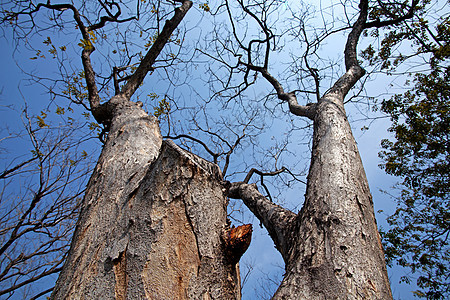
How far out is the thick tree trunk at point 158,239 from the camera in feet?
3.00

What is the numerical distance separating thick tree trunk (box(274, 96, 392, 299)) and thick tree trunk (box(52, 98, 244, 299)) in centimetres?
29

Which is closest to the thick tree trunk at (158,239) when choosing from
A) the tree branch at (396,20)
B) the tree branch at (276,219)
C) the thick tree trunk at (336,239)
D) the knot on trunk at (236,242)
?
the knot on trunk at (236,242)

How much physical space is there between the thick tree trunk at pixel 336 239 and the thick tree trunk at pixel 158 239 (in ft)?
0.96

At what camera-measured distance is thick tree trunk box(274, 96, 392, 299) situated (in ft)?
2.91

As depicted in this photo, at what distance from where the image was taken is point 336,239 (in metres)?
1.03

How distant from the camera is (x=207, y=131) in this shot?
5.20m

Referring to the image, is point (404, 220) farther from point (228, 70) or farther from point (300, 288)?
point (300, 288)

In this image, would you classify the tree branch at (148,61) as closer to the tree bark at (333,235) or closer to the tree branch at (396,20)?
the tree bark at (333,235)

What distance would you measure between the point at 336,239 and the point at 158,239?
27.5 inches

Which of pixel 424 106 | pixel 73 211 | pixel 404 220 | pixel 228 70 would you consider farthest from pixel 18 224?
pixel 404 220

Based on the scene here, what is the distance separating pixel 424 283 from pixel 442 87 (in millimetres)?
3889

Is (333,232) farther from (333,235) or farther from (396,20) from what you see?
(396,20)

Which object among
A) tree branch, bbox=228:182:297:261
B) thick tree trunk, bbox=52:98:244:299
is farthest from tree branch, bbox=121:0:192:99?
thick tree trunk, bbox=52:98:244:299

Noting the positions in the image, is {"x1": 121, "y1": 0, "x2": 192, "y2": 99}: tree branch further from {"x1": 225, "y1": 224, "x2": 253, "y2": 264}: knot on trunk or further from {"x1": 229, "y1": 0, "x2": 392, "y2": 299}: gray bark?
{"x1": 225, "y1": 224, "x2": 253, "y2": 264}: knot on trunk
